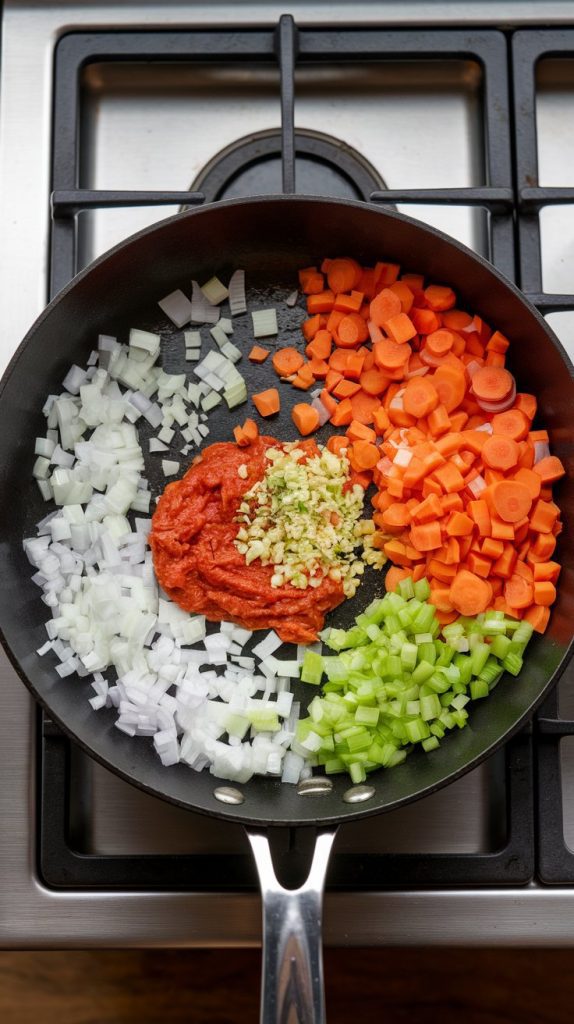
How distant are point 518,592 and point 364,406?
415mm

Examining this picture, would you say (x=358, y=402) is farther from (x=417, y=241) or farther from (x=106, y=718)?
(x=106, y=718)

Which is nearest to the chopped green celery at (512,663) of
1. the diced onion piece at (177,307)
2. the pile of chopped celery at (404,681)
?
the pile of chopped celery at (404,681)

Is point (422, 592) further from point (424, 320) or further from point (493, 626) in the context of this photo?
point (424, 320)

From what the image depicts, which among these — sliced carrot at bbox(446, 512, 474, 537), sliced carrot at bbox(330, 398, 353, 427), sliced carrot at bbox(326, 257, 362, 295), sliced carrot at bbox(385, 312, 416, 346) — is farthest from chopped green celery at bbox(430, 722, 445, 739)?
sliced carrot at bbox(326, 257, 362, 295)

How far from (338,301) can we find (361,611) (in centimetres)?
54

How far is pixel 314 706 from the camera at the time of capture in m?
1.53

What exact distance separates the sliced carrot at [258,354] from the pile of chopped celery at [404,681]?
1.53 ft

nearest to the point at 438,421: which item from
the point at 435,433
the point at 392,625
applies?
the point at 435,433

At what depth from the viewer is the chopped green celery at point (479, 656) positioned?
1.49 m

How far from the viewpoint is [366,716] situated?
148cm

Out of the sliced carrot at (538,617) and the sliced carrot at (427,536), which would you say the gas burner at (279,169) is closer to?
the sliced carrot at (427,536)

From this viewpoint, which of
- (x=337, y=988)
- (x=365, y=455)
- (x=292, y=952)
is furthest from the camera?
(x=337, y=988)

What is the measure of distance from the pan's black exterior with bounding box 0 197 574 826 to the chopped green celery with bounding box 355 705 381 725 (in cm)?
10

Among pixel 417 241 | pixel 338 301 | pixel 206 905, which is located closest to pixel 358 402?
pixel 338 301
